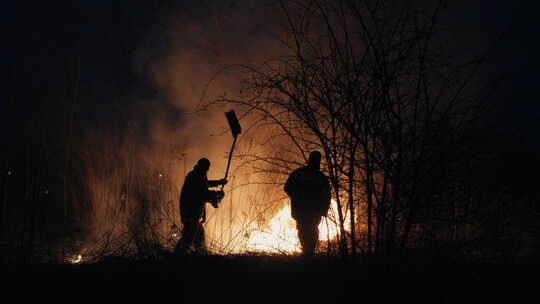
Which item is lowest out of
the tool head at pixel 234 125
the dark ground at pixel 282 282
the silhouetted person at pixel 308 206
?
the dark ground at pixel 282 282

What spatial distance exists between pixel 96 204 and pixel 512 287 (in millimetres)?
13387

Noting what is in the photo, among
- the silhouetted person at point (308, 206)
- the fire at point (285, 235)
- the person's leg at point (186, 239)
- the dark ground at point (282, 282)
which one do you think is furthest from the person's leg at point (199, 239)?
the dark ground at point (282, 282)

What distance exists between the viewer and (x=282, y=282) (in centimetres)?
404

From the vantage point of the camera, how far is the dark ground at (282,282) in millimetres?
3785

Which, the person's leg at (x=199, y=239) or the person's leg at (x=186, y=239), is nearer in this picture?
the person's leg at (x=186, y=239)

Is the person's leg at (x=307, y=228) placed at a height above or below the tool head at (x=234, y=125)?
below

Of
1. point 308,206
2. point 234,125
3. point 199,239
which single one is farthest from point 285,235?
point 234,125

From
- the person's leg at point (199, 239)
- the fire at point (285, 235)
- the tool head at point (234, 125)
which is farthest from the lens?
the tool head at point (234, 125)

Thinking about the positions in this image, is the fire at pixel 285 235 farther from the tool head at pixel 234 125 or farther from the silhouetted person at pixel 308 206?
the tool head at pixel 234 125

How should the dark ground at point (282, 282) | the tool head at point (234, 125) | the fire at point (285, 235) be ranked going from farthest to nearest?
→ 1. the tool head at point (234, 125)
2. the fire at point (285, 235)
3. the dark ground at point (282, 282)

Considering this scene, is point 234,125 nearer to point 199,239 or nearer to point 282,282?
point 199,239

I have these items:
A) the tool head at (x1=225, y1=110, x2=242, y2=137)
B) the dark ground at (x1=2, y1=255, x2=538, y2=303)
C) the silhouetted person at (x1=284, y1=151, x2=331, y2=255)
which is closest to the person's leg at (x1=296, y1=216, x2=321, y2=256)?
the silhouetted person at (x1=284, y1=151, x2=331, y2=255)

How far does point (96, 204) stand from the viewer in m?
15.0

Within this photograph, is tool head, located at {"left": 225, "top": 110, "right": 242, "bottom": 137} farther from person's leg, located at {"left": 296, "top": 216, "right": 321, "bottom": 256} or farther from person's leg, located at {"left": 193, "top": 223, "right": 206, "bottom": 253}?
person's leg, located at {"left": 296, "top": 216, "right": 321, "bottom": 256}
